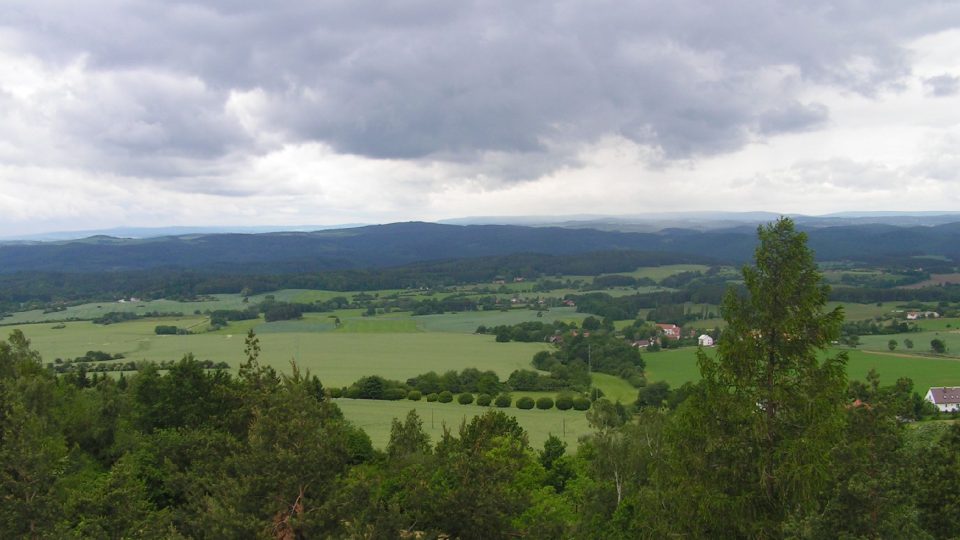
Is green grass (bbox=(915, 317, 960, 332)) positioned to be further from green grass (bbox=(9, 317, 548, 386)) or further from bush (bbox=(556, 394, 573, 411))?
bush (bbox=(556, 394, 573, 411))

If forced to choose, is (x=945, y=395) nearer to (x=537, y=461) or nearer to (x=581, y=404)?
(x=581, y=404)

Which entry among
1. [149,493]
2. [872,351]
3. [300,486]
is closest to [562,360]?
[872,351]

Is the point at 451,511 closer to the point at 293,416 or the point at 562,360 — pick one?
the point at 293,416

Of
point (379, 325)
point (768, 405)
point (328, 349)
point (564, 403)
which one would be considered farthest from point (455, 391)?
point (768, 405)

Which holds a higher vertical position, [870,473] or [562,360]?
[870,473]

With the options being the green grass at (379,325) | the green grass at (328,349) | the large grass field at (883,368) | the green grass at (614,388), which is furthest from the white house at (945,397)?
the green grass at (379,325)
